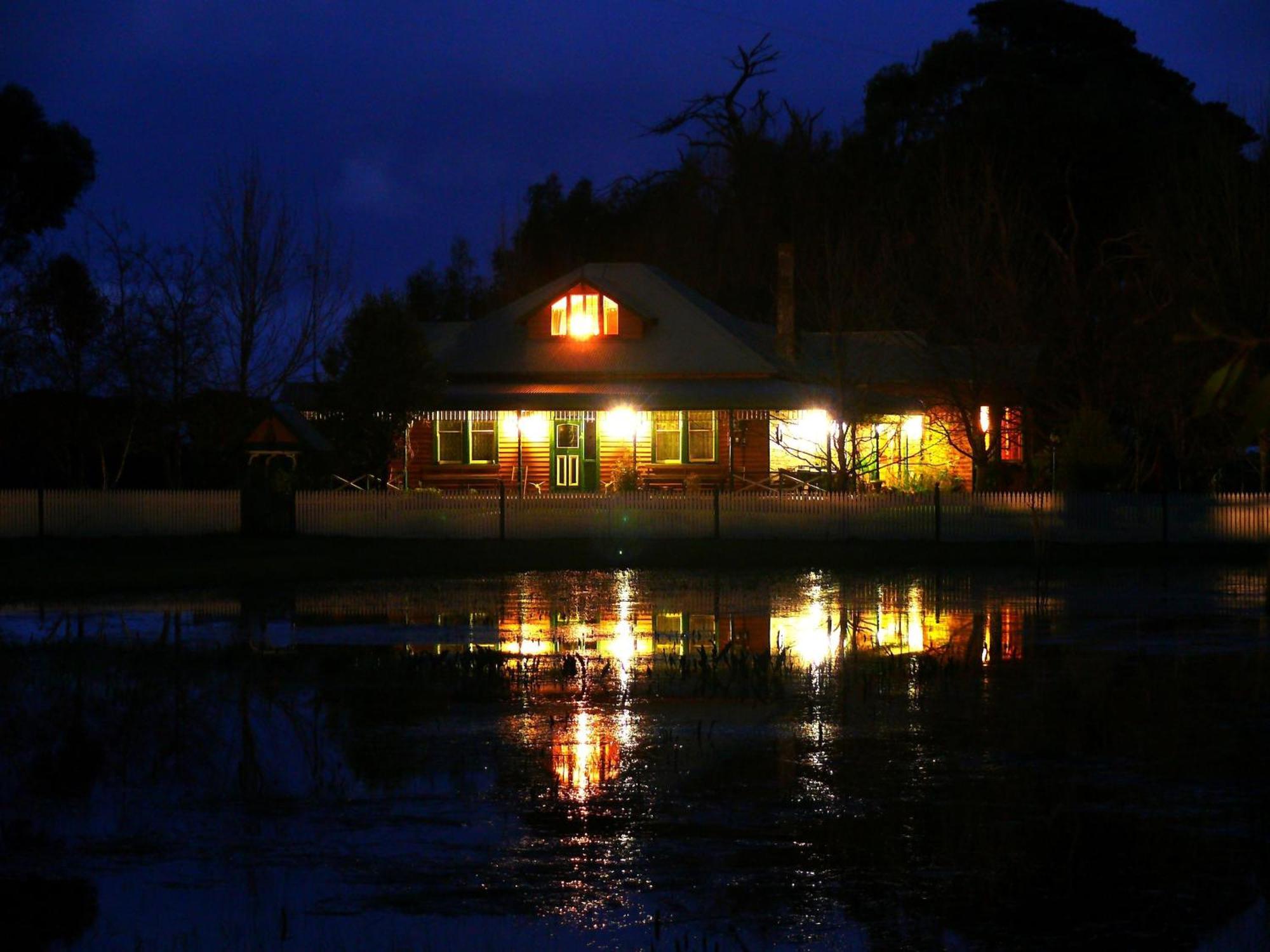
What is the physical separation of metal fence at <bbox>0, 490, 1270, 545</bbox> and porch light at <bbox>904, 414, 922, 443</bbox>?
1444 centimetres

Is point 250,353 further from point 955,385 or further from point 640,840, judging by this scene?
point 640,840

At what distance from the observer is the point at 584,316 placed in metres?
47.2

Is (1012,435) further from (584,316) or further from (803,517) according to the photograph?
(803,517)

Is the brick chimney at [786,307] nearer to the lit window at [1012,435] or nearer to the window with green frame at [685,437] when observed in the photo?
the window with green frame at [685,437]

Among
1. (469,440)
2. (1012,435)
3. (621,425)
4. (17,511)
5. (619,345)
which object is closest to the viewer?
(17,511)

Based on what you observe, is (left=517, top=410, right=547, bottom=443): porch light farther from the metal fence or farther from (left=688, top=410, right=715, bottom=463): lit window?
the metal fence

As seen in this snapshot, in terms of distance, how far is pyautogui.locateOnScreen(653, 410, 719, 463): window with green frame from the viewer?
44.1 m

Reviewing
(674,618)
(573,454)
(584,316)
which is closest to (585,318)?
(584,316)

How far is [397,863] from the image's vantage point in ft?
26.3

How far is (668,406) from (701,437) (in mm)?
2867

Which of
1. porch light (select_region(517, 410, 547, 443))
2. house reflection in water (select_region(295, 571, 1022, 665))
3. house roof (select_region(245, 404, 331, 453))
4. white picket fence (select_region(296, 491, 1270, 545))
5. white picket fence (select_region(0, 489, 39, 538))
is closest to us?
house reflection in water (select_region(295, 571, 1022, 665))

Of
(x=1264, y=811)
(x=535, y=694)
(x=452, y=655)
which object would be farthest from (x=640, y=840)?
(x=452, y=655)

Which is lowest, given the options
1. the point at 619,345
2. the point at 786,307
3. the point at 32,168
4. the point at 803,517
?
the point at 803,517

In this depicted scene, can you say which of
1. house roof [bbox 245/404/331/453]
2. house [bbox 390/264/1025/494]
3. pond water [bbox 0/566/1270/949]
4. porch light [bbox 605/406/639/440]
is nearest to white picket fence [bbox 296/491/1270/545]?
house roof [bbox 245/404/331/453]
